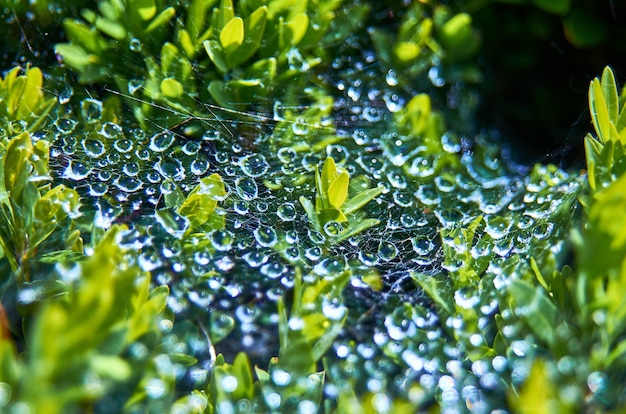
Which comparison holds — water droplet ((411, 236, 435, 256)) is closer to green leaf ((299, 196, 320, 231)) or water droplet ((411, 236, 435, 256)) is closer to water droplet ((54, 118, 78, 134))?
green leaf ((299, 196, 320, 231))

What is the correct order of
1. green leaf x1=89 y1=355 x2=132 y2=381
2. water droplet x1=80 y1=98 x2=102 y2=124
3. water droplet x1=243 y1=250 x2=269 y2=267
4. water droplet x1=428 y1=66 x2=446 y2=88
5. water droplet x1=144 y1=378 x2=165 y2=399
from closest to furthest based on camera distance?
green leaf x1=89 y1=355 x2=132 y2=381 < water droplet x1=144 y1=378 x2=165 y2=399 < water droplet x1=243 y1=250 x2=269 y2=267 < water droplet x1=80 y1=98 x2=102 y2=124 < water droplet x1=428 y1=66 x2=446 y2=88

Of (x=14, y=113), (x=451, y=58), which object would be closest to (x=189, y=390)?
(x=14, y=113)

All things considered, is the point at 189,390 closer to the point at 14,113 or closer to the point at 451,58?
the point at 14,113

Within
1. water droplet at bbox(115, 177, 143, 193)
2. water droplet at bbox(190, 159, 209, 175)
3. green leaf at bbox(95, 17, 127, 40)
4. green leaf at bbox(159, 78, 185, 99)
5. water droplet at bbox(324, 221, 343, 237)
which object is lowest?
water droplet at bbox(324, 221, 343, 237)

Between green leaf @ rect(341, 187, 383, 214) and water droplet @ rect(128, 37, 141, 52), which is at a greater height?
water droplet @ rect(128, 37, 141, 52)

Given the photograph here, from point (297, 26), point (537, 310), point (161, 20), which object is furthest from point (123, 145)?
point (537, 310)

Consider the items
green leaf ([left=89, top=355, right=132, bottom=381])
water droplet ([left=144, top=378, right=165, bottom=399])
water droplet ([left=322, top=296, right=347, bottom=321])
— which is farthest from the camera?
water droplet ([left=322, top=296, right=347, bottom=321])

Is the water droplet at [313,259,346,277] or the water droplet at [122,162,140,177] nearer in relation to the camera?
the water droplet at [313,259,346,277]

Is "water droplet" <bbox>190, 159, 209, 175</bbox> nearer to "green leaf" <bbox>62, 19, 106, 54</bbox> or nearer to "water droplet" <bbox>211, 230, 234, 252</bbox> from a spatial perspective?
"water droplet" <bbox>211, 230, 234, 252</bbox>

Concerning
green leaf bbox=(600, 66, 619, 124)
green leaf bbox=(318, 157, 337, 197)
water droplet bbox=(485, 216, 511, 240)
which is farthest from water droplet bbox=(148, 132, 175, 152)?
green leaf bbox=(600, 66, 619, 124)
